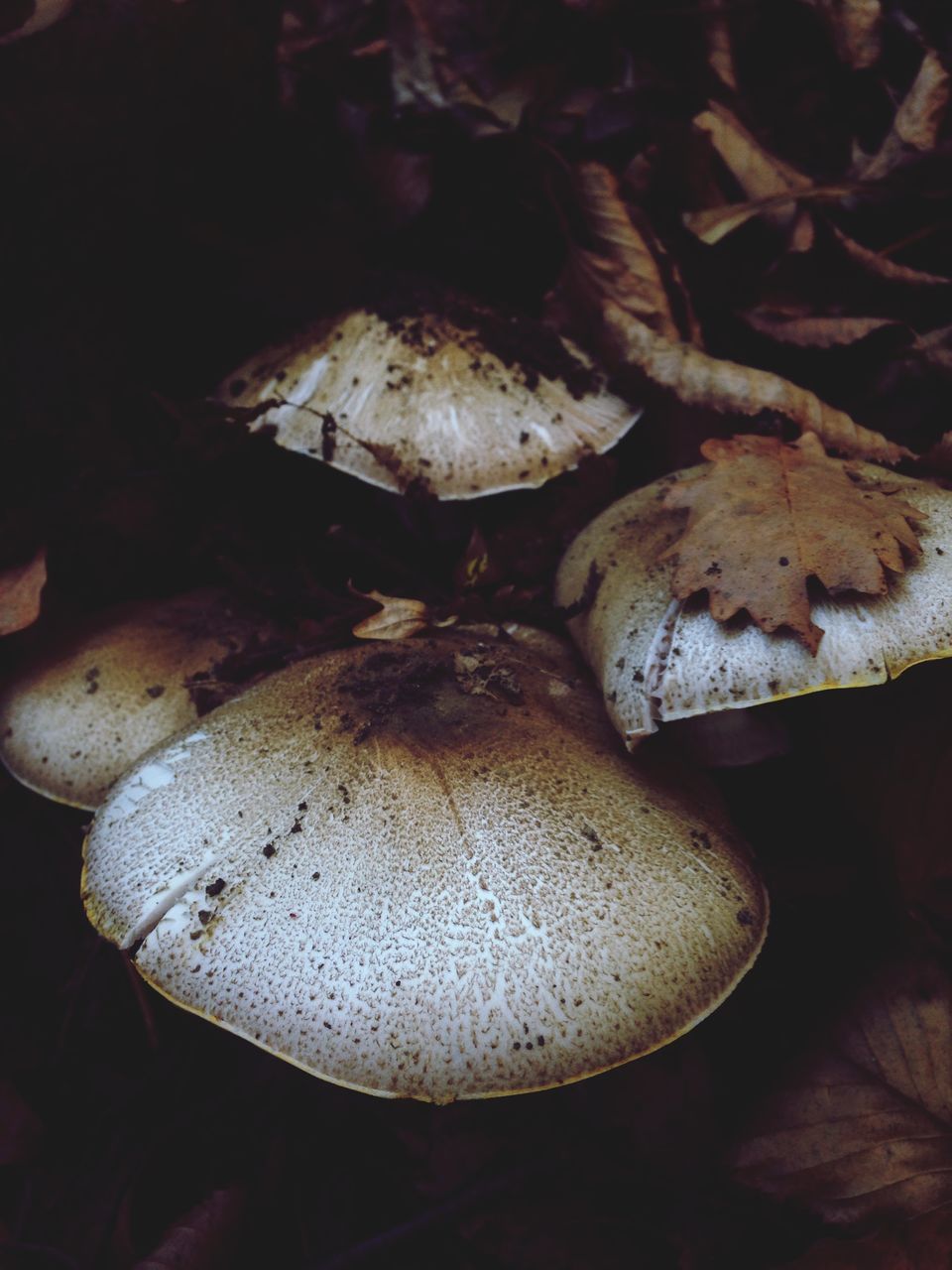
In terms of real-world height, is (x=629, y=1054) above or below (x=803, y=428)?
below

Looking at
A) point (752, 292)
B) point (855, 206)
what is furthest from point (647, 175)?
point (855, 206)

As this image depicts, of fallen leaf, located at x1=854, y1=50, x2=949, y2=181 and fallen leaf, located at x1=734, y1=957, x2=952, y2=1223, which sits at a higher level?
fallen leaf, located at x1=854, y1=50, x2=949, y2=181

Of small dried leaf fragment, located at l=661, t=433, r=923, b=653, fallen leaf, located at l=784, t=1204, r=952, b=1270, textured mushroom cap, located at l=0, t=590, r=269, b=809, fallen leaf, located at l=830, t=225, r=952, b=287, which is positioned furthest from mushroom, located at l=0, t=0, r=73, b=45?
fallen leaf, located at l=784, t=1204, r=952, b=1270

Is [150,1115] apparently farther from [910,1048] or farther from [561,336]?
[561,336]

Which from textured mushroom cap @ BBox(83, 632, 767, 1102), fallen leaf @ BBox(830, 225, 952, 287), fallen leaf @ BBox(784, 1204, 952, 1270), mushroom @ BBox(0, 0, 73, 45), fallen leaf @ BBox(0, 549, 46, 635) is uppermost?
mushroom @ BBox(0, 0, 73, 45)

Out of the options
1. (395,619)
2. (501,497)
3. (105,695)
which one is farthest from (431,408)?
(105,695)

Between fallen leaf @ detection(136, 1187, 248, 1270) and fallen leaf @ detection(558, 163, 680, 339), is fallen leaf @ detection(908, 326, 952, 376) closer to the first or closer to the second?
fallen leaf @ detection(558, 163, 680, 339)
